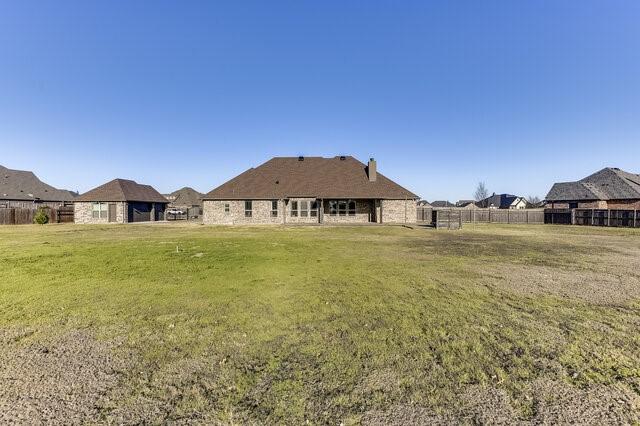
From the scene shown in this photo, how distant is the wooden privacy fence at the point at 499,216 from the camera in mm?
38125

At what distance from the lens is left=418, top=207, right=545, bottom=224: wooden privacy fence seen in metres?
38.1

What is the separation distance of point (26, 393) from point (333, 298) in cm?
481

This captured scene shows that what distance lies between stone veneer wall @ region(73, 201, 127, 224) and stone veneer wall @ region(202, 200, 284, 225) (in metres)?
11.0

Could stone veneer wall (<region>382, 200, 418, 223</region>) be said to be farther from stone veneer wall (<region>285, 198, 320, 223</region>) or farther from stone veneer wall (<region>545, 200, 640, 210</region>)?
stone veneer wall (<region>545, 200, 640, 210</region>)

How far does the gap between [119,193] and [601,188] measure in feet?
209

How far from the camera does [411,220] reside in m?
34.3

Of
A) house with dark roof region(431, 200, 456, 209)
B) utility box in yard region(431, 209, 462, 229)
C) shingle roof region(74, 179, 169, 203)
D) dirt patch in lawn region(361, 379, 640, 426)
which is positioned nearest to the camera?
dirt patch in lawn region(361, 379, 640, 426)

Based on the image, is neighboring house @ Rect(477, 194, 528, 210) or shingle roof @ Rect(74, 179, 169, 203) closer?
shingle roof @ Rect(74, 179, 169, 203)

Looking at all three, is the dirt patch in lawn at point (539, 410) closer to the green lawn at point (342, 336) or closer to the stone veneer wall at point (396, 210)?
the green lawn at point (342, 336)

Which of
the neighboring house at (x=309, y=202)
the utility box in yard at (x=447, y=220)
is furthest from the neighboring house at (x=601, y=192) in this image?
the utility box in yard at (x=447, y=220)

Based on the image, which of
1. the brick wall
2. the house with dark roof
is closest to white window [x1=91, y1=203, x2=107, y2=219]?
the brick wall

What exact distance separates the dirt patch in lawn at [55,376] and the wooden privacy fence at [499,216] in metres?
37.9

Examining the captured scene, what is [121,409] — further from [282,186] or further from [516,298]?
[282,186]

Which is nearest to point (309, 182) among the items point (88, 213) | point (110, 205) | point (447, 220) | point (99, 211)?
point (447, 220)
